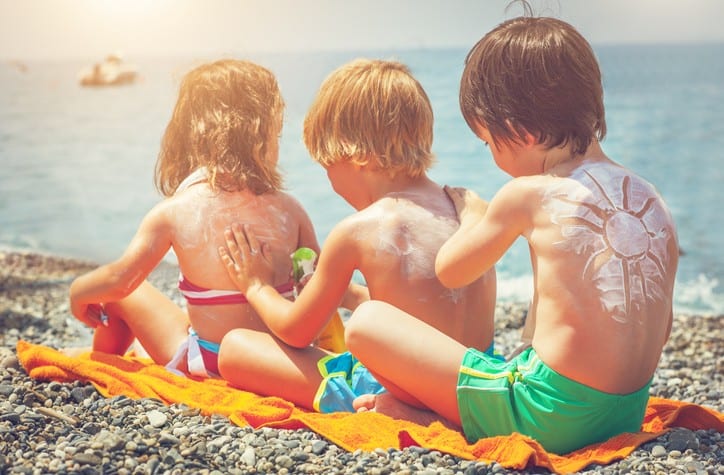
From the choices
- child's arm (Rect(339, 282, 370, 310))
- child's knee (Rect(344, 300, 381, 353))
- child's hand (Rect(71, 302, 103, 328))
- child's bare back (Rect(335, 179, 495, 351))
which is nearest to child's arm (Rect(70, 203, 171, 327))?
child's hand (Rect(71, 302, 103, 328))

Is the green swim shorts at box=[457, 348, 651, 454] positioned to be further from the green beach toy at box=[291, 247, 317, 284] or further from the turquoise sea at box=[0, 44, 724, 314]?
the turquoise sea at box=[0, 44, 724, 314]

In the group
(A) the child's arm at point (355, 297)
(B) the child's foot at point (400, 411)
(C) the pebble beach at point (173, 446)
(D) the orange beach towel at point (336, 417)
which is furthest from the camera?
(A) the child's arm at point (355, 297)

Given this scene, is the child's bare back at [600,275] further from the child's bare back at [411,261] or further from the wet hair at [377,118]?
the wet hair at [377,118]

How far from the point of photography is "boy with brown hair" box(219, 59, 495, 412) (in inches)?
121

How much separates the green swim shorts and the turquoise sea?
5.44 metres

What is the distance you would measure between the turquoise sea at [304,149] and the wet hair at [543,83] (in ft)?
18.0

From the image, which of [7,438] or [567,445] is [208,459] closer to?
[7,438]

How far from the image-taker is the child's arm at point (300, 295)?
10.2ft

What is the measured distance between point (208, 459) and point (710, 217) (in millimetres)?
10342

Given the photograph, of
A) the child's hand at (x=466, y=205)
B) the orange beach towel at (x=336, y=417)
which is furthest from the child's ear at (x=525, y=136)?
the orange beach towel at (x=336, y=417)

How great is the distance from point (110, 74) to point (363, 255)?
19.7 m

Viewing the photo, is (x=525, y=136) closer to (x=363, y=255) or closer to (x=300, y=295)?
(x=363, y=255)

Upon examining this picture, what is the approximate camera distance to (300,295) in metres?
3.22

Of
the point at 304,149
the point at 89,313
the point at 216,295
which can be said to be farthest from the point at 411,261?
the point at 304,149
